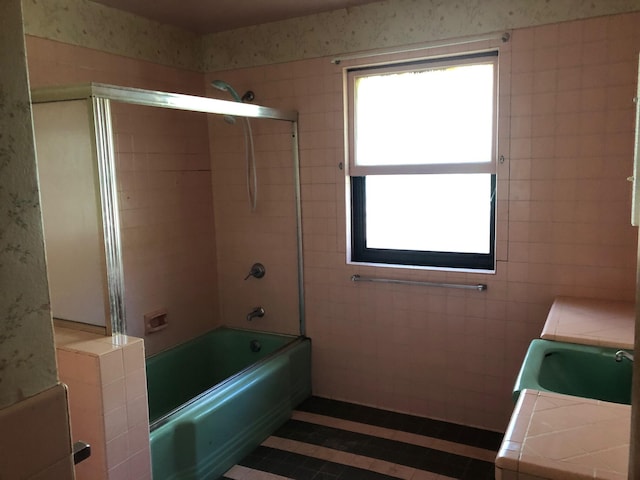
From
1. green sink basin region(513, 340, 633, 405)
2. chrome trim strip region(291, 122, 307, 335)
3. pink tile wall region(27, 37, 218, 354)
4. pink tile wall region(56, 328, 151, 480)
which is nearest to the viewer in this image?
green sink basin region(513, 340, 633, 405)

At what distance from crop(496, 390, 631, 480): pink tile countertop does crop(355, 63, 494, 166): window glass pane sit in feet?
5.30

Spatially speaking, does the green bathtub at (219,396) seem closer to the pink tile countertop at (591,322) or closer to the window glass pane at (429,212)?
the window glass pane at (429,212)

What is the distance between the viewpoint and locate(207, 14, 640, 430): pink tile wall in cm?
248

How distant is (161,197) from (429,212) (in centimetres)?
154

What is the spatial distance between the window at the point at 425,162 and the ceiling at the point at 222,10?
0.41 m

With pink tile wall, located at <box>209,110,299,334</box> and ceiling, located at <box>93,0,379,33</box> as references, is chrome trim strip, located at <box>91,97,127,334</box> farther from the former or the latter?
pink tile wall, located at <box>209,110,299,334</box>

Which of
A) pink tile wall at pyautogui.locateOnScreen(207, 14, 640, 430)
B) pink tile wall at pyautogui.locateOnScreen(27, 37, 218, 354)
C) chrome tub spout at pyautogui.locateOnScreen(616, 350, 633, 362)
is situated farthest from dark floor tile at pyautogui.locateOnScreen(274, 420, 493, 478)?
chrome tub spout at pyautogui.locateOnScreen(616, 350, 633, 362)

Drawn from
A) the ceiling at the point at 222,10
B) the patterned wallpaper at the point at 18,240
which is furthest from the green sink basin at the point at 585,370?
the ceiling at the point at 222,10

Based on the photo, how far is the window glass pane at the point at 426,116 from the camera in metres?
2.79

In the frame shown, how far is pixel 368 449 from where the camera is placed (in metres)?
2.75

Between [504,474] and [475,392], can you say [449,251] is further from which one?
[504,474]

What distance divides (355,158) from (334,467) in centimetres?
164

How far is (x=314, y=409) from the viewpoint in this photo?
3.20m

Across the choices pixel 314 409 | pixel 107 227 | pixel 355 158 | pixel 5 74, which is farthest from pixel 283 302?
pixel 5 74
